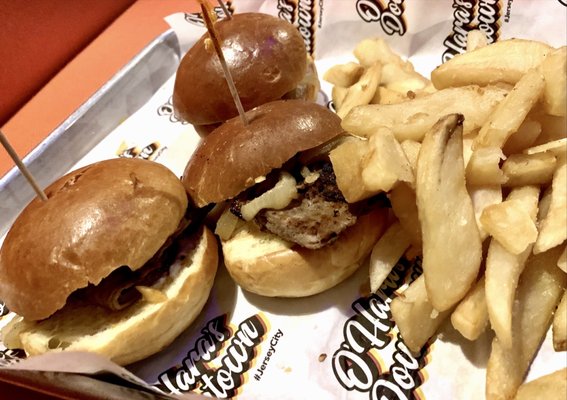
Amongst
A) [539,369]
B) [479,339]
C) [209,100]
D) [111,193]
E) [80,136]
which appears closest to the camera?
[539,369]

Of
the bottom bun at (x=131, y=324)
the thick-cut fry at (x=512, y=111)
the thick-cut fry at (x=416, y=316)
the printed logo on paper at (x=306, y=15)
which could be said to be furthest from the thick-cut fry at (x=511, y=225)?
the printed logo on paper at (x=306, y=15)

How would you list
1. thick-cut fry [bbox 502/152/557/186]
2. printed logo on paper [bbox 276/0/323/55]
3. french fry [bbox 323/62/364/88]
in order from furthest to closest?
printed logo on paper [bbox 276/0/323/55], french fry [bbox 323/62/364/88], thick-cut fry [bbox 502/152/557/186]

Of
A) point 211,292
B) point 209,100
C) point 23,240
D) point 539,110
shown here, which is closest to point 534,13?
point 539,110

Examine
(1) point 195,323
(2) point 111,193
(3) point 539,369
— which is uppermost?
(2) point 111,193

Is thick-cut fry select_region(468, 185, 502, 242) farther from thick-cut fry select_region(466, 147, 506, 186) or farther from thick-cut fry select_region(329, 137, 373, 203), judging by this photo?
thick-cut fry select_region(329, 137, 373, 203)

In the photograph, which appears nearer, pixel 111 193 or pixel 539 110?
pixel 539 110

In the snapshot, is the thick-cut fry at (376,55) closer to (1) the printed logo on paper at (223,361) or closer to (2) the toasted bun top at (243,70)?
(2) the toasted bun top at (243,70)

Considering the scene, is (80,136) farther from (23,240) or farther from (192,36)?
(23,240)

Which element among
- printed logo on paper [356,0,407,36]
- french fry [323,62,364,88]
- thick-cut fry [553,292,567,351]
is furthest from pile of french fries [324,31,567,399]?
printed logo on paper [356,0,407,36]
